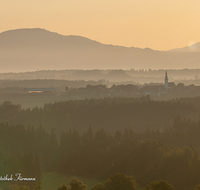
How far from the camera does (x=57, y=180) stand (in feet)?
298

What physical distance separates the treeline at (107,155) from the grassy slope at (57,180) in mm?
2726

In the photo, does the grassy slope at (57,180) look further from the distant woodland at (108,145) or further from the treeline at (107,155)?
the distant woodland at (108,145)

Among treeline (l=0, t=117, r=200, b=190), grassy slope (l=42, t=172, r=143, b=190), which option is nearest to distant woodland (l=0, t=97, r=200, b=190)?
treeline (l=0, t=117, r=200, b=190)

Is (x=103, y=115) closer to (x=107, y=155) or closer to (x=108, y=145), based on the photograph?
(x=108, y=145)

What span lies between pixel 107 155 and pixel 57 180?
17663mm

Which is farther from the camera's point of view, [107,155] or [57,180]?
[107,155]

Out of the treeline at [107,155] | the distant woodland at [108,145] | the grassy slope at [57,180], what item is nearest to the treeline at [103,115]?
the distant woodland at [108,145]

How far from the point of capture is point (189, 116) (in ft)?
558

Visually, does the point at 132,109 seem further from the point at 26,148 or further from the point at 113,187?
the point at 113,187

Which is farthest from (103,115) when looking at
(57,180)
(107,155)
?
(57,180)

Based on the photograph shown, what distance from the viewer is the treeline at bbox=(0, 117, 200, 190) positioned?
284 feet

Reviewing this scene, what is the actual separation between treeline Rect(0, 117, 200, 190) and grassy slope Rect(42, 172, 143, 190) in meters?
2.73

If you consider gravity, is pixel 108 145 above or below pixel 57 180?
above

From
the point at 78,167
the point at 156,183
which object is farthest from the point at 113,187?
the point at 78,167
